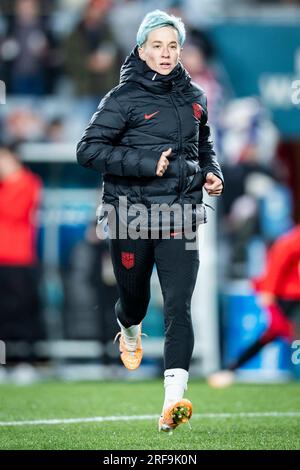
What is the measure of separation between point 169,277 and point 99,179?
6328mm

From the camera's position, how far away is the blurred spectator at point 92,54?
13.5 meters

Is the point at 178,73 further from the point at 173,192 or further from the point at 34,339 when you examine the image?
the point at 34,339

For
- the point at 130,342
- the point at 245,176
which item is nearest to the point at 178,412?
the point at 130,342

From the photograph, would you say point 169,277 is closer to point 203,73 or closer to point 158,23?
point 158,23

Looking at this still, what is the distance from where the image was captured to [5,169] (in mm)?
12164

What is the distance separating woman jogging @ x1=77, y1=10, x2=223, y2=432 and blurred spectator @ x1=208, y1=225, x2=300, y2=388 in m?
4.22

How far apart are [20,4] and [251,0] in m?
3.17

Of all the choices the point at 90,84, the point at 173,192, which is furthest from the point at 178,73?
the point at 90,84

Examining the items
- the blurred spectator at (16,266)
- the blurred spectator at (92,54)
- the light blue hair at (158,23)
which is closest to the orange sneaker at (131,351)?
the light blue hair at (158,23)

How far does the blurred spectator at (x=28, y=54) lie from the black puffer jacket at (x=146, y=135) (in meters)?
7.28

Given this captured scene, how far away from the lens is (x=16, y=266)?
39.8 feet

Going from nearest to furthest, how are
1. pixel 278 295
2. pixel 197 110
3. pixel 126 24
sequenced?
1. pixel 197 110
2. pixel 278 295
3. pixel 126 24

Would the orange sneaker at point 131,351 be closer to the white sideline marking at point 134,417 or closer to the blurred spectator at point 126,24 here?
the white sideline marking at point 134,417

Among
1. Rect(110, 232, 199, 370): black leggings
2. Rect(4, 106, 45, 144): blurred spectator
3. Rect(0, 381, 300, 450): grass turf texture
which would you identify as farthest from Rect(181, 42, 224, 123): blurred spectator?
Rect(110, 232, 199, 370): black leggings
